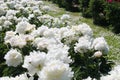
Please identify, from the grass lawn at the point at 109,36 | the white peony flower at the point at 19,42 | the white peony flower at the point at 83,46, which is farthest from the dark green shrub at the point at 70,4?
the white peony flower at the point at 83,46

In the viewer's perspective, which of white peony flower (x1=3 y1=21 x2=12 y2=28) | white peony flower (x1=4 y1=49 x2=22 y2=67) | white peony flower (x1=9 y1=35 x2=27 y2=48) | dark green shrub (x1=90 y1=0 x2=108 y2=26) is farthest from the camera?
dark green shrub (x1=90 y1=0 x2=108 y2=26)

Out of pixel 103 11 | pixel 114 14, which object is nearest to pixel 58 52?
pixel 114 14

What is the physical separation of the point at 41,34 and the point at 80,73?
→ 3.16 ft

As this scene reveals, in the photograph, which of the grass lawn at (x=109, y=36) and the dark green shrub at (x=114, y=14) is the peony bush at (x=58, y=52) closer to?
the grass lawn at (x=109, y=36)

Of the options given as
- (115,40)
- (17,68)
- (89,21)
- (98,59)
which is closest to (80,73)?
(98,59)

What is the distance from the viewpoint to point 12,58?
3.45m

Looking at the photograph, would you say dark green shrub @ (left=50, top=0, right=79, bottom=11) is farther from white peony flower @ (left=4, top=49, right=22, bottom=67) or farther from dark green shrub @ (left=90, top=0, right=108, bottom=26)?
white peony flower @ (left=4, top=49, right=22, bottom=67)

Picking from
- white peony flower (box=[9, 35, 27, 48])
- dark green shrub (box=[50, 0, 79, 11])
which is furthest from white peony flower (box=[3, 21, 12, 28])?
dark green shrub (box=[50, 0, 79, 11])

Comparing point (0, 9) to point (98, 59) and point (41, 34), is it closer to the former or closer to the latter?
point (41, 34)

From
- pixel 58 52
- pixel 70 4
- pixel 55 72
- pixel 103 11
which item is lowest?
pixel 70 4

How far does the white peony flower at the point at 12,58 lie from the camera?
3416mm

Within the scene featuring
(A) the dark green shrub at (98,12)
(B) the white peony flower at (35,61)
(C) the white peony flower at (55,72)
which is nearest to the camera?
(C) the white peony flower at (55,72)

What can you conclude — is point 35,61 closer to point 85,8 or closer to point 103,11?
point 103,11

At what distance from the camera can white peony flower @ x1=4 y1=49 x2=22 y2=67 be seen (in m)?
3.42
